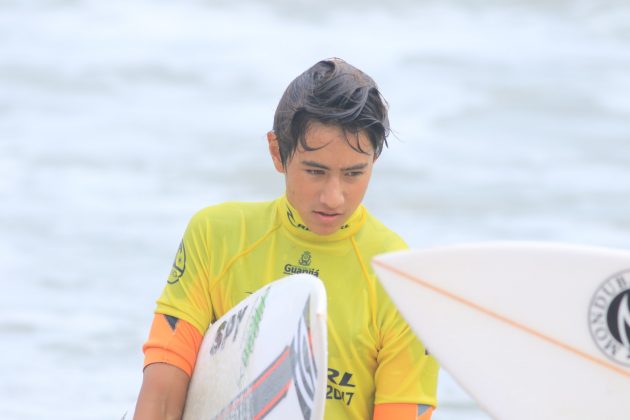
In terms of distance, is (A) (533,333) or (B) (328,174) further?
(A) (533,333)

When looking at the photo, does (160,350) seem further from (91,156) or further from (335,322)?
(91,156)

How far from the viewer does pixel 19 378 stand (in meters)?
6.81

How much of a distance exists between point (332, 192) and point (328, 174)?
4 centimetres

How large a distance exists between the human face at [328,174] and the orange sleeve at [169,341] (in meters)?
0.48

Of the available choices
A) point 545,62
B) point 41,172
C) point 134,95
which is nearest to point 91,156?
point 41,172

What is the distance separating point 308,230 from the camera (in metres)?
3.38

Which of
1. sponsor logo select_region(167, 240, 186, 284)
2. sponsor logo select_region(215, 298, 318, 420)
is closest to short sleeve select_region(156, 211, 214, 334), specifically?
sponsor logo select_region(167, 240, 186, 284)

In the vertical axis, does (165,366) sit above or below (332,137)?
below

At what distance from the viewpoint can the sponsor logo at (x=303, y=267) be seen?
134 inches

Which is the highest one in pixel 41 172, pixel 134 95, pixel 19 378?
pixel 134 95

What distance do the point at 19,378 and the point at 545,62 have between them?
25.0ft

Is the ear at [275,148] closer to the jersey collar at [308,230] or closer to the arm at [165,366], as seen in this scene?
the jersey collar at [308,230]

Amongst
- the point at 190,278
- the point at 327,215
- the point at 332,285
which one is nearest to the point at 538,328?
the point at 332,285

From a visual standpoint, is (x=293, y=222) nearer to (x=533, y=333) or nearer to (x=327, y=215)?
(x=327, y=215)
